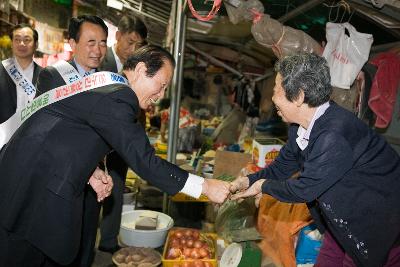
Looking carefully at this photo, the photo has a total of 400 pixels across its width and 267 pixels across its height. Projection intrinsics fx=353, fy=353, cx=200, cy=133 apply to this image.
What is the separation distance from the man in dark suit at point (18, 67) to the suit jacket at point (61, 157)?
219 cm

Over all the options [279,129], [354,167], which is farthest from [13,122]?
[279,129]

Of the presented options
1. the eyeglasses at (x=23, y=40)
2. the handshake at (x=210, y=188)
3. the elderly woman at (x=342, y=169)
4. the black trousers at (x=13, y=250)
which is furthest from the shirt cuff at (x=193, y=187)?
the eyeglasses at (x=23, y=40)

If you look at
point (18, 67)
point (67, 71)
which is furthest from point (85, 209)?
point (18, 67)

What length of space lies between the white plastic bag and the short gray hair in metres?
1.47

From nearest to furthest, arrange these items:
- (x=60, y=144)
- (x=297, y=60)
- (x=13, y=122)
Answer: (x=60, y=144) → (x=297, y=60) → (x=13, y=122)

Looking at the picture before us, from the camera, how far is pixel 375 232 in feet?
7.59

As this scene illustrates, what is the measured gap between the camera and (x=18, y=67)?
4.29 m

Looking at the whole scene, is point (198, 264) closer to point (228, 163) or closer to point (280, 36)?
point (228, 163)

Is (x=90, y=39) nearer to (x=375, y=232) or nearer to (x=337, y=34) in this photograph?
(x=337, y=34)

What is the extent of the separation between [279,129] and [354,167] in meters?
4.67

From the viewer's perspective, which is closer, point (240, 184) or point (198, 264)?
point (240, 184)

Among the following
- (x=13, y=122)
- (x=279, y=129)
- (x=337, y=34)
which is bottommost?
(x=279, y=129)

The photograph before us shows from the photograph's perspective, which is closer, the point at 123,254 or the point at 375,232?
the point at 375,232

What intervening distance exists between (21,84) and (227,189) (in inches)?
117
